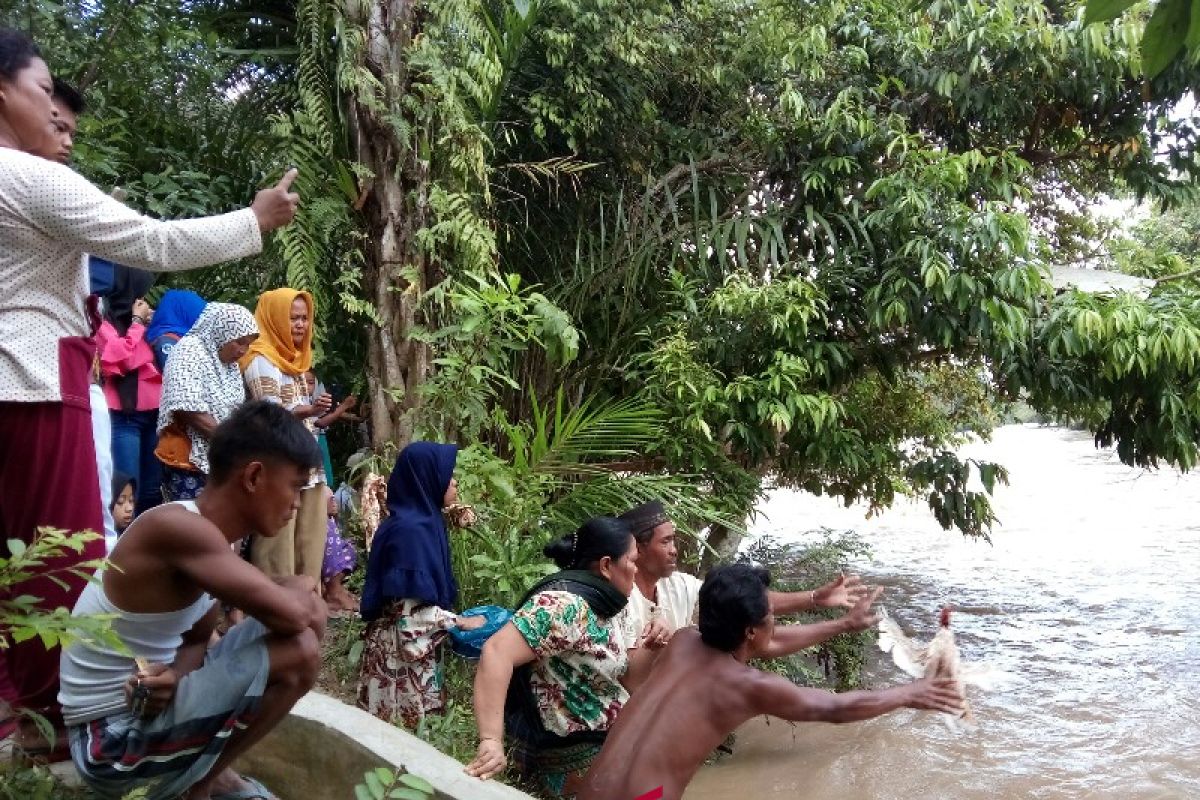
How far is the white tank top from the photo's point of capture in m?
2.23

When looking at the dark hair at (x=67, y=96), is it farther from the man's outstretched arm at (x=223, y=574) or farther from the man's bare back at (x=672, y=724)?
the man's bare back at (x=672, y=724)

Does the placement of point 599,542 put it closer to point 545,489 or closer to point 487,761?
point 487,761

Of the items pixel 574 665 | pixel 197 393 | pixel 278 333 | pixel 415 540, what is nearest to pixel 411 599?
pixel 415 540

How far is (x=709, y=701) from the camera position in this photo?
3.00 meters

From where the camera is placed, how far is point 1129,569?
43.6 feet

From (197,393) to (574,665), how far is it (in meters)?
1.85

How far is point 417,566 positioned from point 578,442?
2029 millimetres

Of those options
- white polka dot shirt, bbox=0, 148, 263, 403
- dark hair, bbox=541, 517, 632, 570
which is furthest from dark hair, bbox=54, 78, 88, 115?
dark hair, bbox=541, 517, 632, 570

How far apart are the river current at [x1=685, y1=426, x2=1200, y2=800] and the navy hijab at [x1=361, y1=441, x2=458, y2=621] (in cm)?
276

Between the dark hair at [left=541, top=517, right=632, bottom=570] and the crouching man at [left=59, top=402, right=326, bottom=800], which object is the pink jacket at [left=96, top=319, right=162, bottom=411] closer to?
the dark hair at [left=541, top=517, right=632, bottom=570]

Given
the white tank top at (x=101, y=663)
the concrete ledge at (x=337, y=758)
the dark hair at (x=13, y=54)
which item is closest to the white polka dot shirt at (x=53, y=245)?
the dark hair at (x=13, y=54)

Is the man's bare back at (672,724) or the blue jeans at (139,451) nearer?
the man's bare back at (672,724)

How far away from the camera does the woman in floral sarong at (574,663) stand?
3.38 m

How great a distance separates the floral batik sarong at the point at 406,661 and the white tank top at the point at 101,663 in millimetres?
1840
